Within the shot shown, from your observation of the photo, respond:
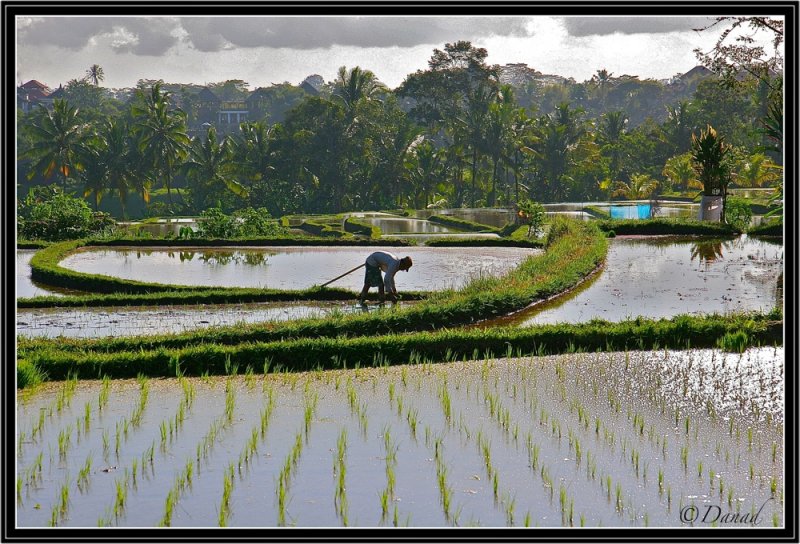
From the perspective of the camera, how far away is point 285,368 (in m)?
7.75

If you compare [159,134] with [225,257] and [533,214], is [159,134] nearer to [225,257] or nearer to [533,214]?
[533,214]

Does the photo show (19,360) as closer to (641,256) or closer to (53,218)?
(641,256)

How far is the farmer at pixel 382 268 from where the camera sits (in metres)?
10.8

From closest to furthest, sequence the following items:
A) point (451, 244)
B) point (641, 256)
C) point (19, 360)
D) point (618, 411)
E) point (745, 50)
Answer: point (618, 411)
point (19, 360)
point (641, 256)
point (745, 50)
point (451, 244)

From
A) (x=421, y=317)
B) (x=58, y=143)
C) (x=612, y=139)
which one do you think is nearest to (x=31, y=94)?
(x=58, y=143)

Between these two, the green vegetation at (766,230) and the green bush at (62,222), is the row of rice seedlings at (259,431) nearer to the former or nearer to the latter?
the green vegetation at (766,230)

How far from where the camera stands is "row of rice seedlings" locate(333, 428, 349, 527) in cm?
443

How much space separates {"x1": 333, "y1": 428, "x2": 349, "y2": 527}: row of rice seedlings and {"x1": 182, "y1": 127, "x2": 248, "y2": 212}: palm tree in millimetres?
31564

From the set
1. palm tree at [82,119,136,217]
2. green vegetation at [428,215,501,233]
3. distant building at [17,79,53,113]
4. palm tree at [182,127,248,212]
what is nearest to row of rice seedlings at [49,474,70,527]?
green vegetation at [428,215,501,233]

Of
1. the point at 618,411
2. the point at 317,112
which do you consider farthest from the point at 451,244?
the point at 317,112

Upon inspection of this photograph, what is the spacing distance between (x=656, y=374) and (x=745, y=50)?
467 inches

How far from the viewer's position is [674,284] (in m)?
12.2

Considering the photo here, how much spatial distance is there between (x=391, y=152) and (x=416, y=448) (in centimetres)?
3140

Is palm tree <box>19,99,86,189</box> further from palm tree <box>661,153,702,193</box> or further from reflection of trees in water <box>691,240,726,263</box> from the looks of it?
reflection of trees in water <box>691,240,726,263</box>
